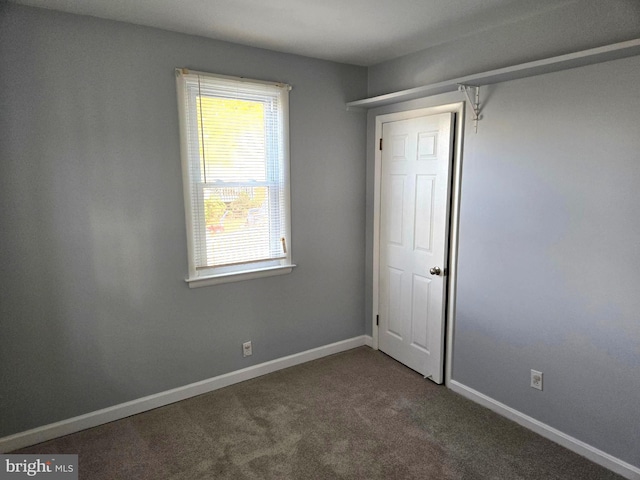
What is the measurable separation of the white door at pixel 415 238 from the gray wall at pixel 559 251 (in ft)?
0.58

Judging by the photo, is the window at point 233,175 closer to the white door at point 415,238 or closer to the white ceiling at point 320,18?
the white ceiling at point 320,18

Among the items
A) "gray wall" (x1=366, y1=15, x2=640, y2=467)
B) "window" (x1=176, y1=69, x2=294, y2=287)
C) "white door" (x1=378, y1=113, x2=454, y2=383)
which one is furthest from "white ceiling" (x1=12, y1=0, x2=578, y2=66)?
"white door" (x1=378, y1=113, x2=454, y2=383)

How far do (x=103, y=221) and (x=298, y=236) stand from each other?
141cm

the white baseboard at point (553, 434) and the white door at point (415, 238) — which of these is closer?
the white baseboard at point (553, 434)

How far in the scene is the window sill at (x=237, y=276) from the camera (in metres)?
2.83

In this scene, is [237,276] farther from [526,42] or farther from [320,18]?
[526,42]

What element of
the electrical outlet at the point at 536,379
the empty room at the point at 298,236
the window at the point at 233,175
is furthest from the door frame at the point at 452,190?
the window at the point at 233,175

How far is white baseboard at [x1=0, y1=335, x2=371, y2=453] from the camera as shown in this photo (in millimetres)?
2391

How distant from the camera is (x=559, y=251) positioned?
2.30 metres

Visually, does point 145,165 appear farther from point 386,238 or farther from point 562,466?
point 562,466

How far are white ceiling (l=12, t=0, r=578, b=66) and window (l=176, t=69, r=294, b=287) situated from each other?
32 centimetres

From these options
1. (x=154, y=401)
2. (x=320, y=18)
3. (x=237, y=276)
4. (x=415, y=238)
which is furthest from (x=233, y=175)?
(x=154, y=401)

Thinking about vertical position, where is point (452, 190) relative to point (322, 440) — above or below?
above

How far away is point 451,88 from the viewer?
2.69 meters
